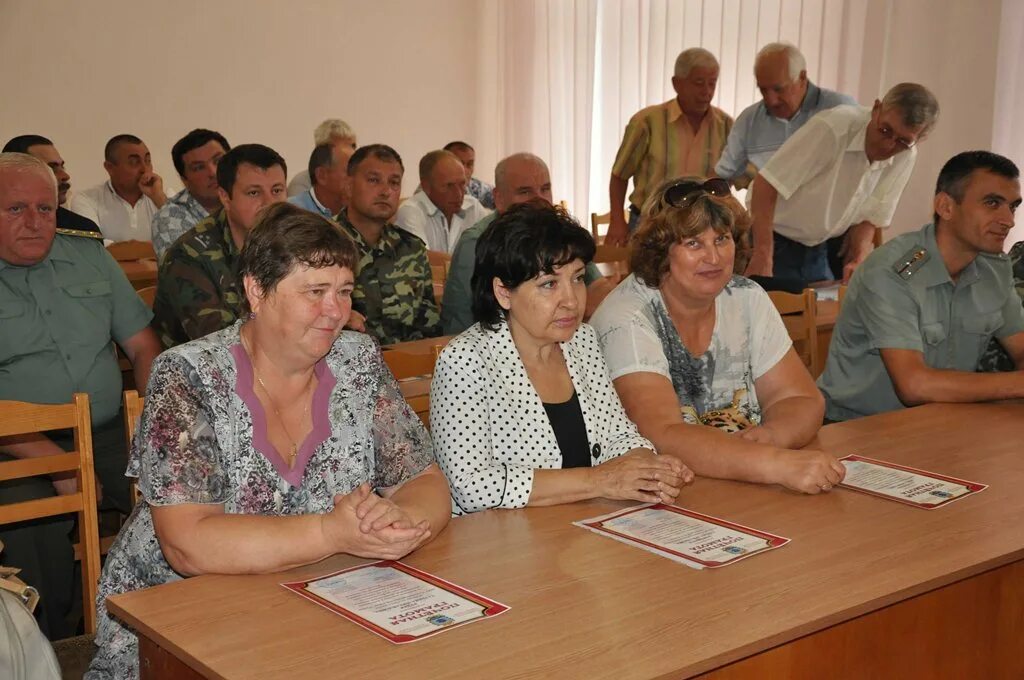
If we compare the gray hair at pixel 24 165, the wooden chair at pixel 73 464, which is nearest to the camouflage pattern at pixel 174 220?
the gray hair at pixel 24 165

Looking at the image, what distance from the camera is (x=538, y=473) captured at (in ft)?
7.39

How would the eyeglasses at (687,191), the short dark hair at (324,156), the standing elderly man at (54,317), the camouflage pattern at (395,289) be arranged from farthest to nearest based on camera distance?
the short dark hair at (324,156) < the camouflage pattern at (395,289) < the standing elderly man at (54,317) < the eyeglasses at (687,191)

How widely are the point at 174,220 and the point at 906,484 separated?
13.2 ft

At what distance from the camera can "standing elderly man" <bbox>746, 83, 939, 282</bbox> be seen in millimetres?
5023

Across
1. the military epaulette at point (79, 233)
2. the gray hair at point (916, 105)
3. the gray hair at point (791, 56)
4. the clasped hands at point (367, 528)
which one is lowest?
the clasped hands at point (367, 528)

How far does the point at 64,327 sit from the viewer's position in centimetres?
335

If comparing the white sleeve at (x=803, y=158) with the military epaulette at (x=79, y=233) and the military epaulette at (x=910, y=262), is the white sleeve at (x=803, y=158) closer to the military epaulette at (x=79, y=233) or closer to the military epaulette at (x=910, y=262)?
the military epaulette at (x=910, y=262)

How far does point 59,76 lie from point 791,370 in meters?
6.20

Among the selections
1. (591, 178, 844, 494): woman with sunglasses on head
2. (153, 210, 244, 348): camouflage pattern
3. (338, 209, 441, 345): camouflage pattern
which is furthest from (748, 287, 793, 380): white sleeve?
(338, 209, 441, 345): camouflage pattern

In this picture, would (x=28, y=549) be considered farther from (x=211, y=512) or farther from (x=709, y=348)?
(x=709, y=348)

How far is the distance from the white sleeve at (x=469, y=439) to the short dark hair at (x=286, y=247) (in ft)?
1.21

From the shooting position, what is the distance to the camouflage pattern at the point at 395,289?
442 cm

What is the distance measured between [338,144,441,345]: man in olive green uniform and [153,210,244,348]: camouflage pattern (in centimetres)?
69

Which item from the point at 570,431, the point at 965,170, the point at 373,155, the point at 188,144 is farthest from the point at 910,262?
the point at 188,144
